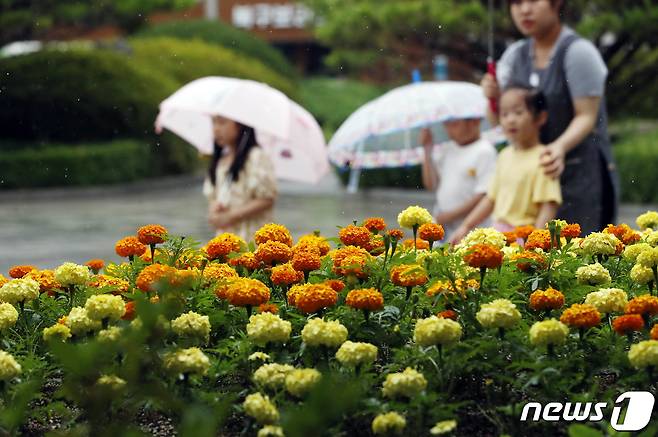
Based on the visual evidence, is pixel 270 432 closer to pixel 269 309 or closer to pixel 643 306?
pixel 269 309

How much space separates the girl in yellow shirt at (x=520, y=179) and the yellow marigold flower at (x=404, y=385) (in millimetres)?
3275

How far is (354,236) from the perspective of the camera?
3.59 meters

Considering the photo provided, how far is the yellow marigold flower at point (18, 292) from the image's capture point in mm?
3271

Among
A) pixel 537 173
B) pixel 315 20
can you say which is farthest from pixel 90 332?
pixel 315 20

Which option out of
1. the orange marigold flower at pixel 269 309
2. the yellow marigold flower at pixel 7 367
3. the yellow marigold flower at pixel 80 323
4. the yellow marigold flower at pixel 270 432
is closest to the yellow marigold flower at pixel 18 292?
the yellow marigold flower at pixel 80 323

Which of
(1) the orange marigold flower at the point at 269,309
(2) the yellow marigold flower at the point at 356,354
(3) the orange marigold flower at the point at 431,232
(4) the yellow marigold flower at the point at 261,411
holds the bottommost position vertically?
(4) the yellow marigold flower at the point at 261,411

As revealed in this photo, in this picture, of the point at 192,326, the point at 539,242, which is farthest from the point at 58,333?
the point at 539,242

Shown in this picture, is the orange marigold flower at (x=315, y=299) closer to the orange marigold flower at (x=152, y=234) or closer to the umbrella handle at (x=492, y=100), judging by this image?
the orange marigold flower at (x=152, y=234)

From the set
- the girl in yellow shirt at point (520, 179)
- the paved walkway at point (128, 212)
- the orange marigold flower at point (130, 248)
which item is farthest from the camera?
the paved walkway at point (128, 212)

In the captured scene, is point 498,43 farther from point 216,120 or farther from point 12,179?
point 216,120

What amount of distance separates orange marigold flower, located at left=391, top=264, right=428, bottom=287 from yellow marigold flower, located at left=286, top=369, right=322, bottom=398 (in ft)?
1.60

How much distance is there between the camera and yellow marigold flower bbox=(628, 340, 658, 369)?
262 centimetres

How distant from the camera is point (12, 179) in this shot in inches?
706

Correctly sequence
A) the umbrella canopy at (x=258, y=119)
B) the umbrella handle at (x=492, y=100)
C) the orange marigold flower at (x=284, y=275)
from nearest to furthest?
the orange marigold flower at (x=284, y=275), the umbrella handle at (x=492, y=100), the umbrella canopy at (x=258, y=119)
